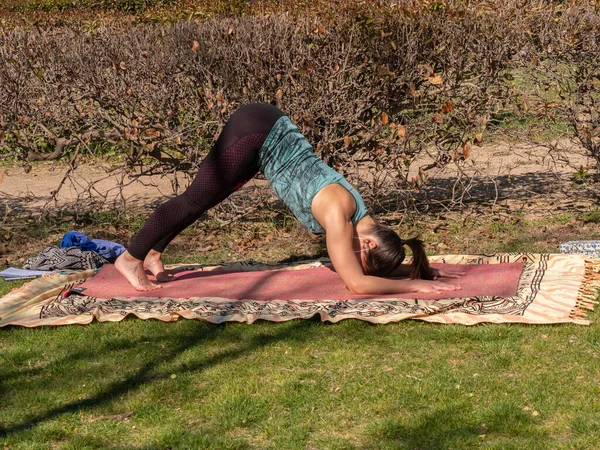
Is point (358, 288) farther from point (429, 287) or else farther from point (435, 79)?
point (435, 79)

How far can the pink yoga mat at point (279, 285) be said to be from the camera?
521cm

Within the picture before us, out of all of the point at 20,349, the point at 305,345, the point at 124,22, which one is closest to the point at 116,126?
the point at 124,22

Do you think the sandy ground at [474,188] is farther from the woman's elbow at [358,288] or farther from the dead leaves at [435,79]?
the woman's elbow at [358,288]

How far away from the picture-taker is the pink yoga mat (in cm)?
521

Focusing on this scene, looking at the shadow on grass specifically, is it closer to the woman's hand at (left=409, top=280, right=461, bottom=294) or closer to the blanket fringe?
the woman's hand at (left=409, top=280, right=461, bottom=294)

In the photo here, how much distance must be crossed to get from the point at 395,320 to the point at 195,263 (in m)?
2.41

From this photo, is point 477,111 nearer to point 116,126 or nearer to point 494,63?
point 494,63

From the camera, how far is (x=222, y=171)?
5.14 metres

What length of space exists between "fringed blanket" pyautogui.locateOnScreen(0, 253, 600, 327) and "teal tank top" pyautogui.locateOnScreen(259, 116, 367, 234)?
0.54 metres

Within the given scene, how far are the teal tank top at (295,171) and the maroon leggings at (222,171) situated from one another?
0.07 m

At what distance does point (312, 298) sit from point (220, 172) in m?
0.96

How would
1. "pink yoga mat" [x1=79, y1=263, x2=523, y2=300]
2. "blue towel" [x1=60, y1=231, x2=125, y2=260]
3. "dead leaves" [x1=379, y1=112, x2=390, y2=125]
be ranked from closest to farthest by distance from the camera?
"pink yoga mat" [x1=79, y1=263, x2=523, y2=300] < "blue towel" [x1=60, y1=231, x2=125, y2=260] < "dead leaves" [x1=379, y1=112, x2=390, y2=125]

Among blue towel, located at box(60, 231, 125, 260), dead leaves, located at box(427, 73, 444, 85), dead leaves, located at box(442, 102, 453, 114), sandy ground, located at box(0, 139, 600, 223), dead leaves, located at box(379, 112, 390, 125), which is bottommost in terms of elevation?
sandy ground, located at box(0, 139, 600, 223)

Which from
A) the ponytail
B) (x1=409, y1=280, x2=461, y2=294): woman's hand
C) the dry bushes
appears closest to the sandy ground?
the dry bushes
